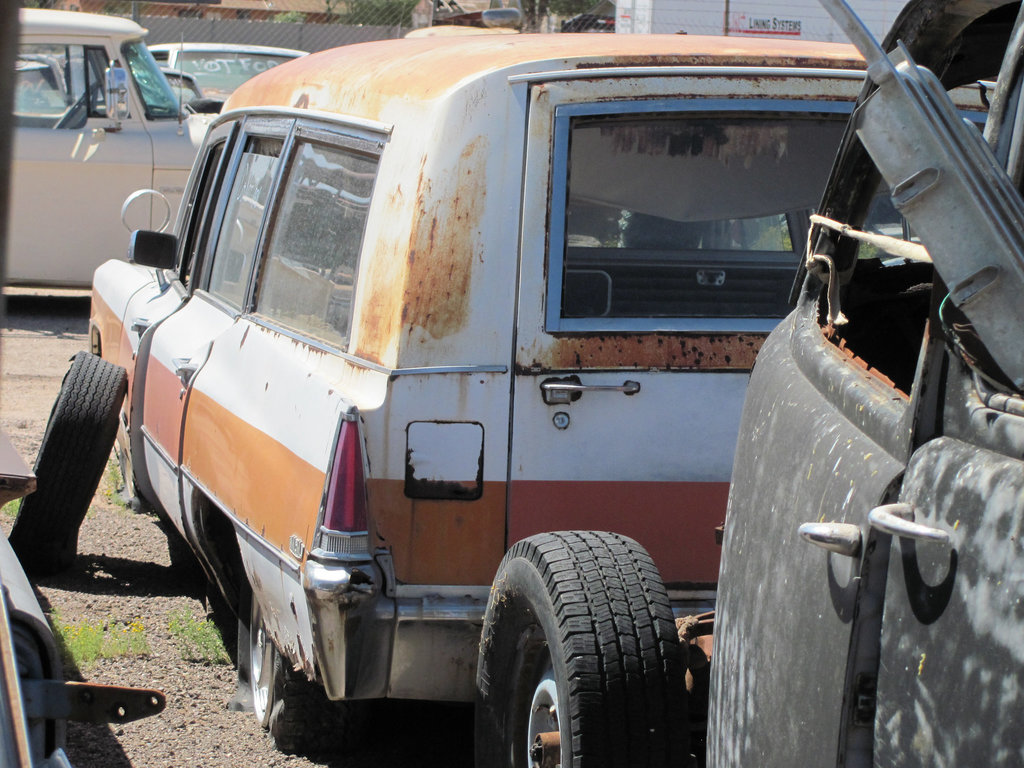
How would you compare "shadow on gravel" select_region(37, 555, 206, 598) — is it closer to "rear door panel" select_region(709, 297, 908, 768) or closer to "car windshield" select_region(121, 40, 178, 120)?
"rear door panel" select_region(709, 297, 908, 768)

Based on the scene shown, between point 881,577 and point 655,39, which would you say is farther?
point 655,39

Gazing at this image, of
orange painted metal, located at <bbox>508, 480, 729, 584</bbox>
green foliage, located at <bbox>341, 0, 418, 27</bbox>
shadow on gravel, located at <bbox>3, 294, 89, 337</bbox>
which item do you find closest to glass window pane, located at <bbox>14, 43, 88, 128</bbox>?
shadow on gravel, located at <bbox>3, 294, 89, 337</bbox>

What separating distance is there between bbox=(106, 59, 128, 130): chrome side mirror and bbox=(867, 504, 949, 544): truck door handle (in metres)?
10.9

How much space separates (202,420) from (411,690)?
122 cm

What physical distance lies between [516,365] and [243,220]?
166cm

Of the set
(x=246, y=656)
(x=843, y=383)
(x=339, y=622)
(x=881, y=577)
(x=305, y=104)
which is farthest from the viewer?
(x=246, y=656)

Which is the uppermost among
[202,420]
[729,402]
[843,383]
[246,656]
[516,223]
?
[516,223]

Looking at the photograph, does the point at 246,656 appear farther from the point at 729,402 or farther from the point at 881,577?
the point at 881,577

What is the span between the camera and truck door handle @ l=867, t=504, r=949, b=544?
55.5 inches

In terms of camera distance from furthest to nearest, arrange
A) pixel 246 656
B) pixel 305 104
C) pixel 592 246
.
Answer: pixel 246 656
pixel 305 104
pixel 592 246

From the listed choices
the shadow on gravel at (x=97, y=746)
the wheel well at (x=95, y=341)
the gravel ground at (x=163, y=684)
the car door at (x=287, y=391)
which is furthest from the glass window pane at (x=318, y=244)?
the wheel well at (x=95, y=341)

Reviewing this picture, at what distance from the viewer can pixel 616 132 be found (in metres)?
2.97

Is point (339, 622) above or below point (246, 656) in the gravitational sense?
above

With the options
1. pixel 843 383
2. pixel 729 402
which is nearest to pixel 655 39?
pixel 729 402
